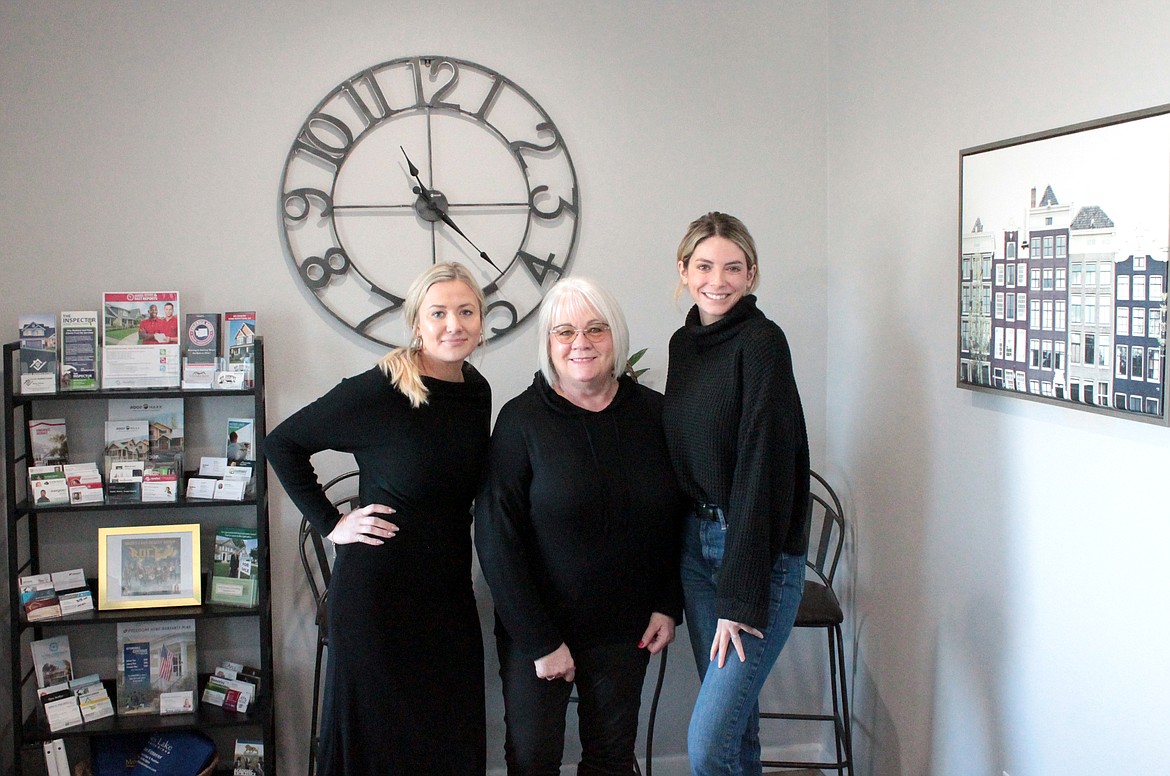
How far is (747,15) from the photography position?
117 inches

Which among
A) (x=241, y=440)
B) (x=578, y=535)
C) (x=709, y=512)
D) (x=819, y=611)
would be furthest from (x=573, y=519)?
(x=241, y=440)

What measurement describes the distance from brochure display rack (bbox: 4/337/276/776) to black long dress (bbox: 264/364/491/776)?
2.11 ft

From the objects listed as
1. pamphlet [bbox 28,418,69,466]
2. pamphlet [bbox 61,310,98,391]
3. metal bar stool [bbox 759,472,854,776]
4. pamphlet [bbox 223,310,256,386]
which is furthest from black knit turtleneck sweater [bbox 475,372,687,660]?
pamphlet [bbox 28,418,69,466]

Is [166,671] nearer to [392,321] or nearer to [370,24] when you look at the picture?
[392,321]

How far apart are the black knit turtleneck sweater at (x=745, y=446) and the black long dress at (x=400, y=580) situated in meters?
0.48

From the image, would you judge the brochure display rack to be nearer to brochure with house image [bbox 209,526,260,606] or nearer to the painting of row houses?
brochure with house image [bbox 209,526,260,606]

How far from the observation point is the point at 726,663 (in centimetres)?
197

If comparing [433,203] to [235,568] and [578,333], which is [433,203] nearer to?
[578,333]

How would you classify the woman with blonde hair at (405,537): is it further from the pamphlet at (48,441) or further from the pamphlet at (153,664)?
the pamphlet at (48,441)

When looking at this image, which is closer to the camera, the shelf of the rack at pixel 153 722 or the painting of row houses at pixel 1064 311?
the painting of row houses at pixel 1064 311

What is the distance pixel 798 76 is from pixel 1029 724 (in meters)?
1.96

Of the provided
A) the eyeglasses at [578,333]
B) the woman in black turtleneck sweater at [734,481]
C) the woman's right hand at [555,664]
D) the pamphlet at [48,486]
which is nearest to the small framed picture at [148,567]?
the pamphlet at [48,486]

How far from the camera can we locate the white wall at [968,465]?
1.75 meters

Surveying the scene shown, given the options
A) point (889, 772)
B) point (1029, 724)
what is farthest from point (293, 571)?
point (1029, 724)
